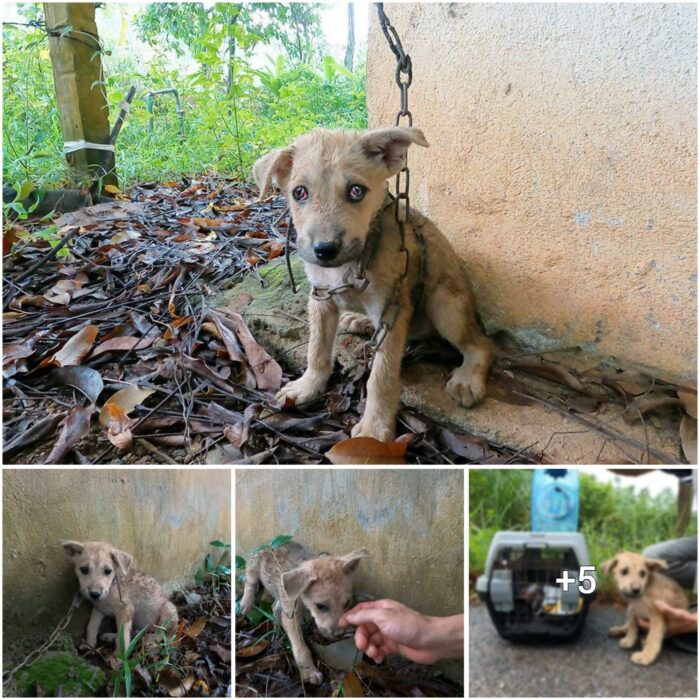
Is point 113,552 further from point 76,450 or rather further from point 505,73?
point 505,73

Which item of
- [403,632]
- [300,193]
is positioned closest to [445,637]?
[403,632]

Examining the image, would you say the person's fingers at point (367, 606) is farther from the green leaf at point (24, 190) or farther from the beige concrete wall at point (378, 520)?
the green leaf at point (24, 190)

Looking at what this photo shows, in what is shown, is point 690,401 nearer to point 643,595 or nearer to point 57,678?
point 643,595

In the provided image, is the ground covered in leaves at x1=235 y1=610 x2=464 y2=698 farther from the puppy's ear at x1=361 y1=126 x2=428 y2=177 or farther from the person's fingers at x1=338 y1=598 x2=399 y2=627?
the puppy's ear at x1=361 y1=126 x2=428 y2=177

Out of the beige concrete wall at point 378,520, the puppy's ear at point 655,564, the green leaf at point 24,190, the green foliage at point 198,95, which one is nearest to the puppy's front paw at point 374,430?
the beige concrete wall at point 378,520

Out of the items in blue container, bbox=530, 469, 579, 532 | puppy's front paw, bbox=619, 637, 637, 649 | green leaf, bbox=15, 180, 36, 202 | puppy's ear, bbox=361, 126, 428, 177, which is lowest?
puppy's front paw, bbox=619, 637, 637, 649

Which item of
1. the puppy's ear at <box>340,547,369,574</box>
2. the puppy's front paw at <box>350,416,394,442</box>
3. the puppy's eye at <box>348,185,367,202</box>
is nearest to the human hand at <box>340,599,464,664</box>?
the puppy's ear at <box>340,547,369,574</box>
